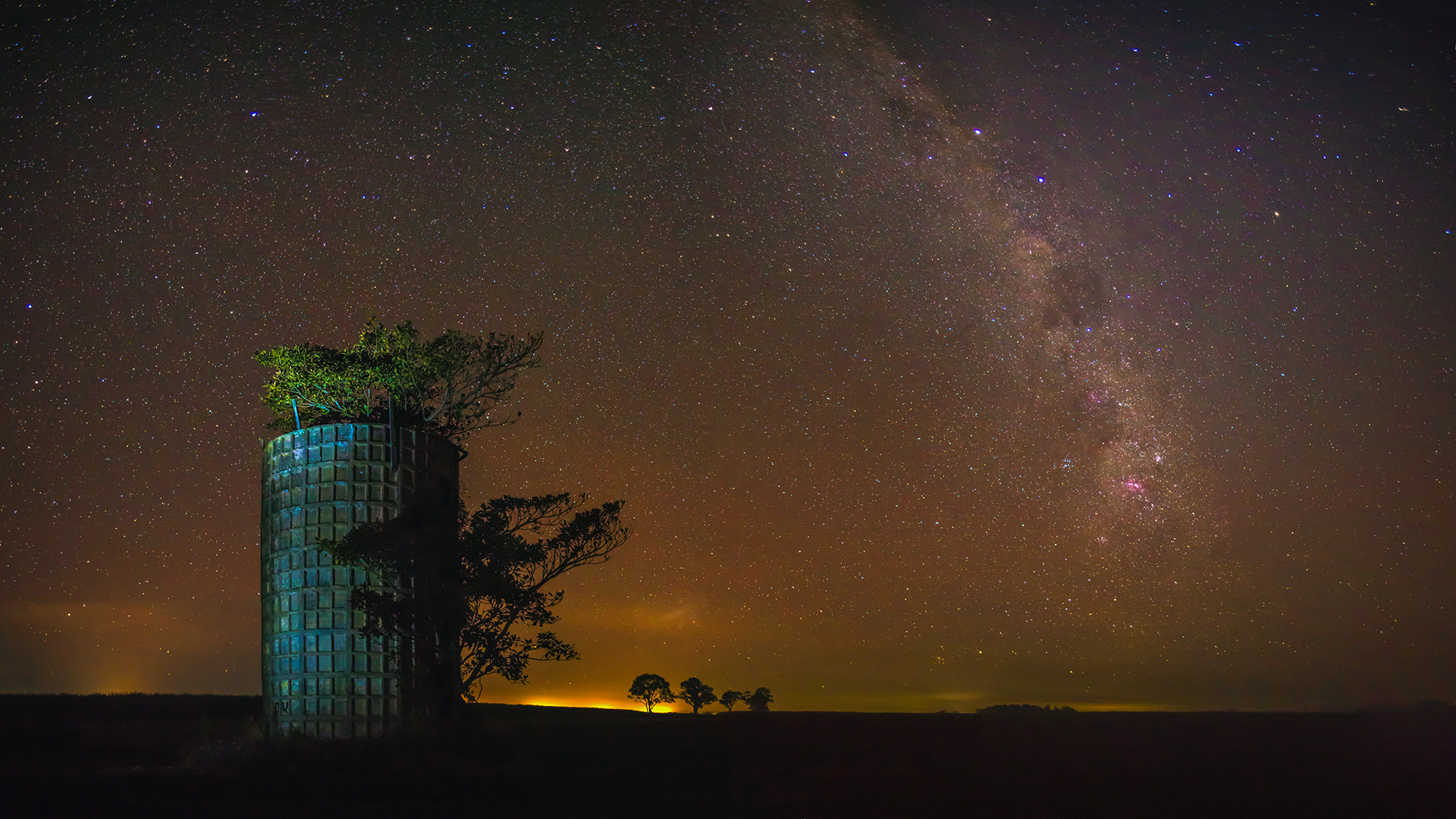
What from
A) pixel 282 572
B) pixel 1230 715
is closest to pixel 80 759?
pixel 282 572

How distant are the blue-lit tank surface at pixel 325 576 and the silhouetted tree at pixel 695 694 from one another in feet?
181

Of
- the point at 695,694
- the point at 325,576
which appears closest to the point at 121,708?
the point at 325,576

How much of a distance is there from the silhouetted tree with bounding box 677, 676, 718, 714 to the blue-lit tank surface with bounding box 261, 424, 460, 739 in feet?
181

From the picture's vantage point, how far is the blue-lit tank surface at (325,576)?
2502cm

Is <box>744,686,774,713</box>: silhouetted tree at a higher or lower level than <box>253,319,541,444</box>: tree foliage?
lower

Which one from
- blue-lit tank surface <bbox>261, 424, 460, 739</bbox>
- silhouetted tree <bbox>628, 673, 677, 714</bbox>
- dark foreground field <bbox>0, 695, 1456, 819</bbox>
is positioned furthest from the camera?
silhouetted tree <bbox>628, 673, 677, 714</bbox>

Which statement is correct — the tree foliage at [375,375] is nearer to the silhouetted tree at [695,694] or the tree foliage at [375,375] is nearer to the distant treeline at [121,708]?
the distant treeline at [121,708]

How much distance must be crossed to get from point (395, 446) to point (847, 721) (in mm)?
21292

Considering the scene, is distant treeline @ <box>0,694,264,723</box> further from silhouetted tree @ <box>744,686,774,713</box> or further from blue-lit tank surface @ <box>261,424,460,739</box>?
silhouetted tree @ <box>744,686,774,713</box>

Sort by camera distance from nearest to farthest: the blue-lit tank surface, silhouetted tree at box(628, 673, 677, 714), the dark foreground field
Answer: the dark foreground field, the blue-lit tank surface, silhouetted tree at box(628, 673, 677, 714)

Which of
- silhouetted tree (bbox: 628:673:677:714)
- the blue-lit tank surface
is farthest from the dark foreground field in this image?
silhouetted tree (bbox: 628:673:677:714)

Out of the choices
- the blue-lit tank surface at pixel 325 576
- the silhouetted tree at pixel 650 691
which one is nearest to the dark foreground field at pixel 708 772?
the blue-lit tank surface at pixel 325 576

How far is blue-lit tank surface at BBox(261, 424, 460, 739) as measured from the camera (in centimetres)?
2502

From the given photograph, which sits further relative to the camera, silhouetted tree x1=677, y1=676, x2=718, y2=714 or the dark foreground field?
silhouetted tree x1=677, y1=676, x2=718, y2=714
